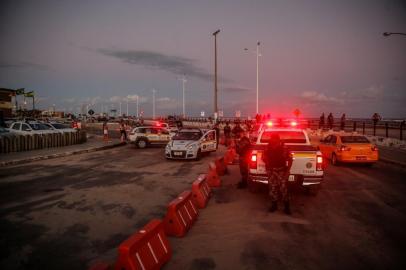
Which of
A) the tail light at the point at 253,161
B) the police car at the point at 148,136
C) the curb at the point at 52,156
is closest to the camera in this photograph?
the tail light at the point at 253,161

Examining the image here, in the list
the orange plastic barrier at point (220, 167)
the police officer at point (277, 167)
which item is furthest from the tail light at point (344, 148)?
the police officer at point (277, 167)

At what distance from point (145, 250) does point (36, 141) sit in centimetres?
1998

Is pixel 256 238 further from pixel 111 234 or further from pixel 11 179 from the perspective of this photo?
Answer: pixel 11 179

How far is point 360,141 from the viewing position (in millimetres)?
15195

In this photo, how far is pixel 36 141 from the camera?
849 inches

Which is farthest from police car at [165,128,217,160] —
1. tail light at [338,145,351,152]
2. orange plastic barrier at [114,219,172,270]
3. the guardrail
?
orange plastic barrier at [114,219,172,270]

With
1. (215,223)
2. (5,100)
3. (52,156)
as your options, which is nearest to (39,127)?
(52,156)

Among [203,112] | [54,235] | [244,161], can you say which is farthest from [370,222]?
[203,112]

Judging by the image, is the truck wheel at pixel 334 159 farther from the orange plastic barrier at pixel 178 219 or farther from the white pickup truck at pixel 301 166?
the orange plastic barrier at pixel 178 219

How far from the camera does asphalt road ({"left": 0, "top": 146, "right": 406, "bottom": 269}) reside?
16.6ft

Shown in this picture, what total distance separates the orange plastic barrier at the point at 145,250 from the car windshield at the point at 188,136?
12917mm

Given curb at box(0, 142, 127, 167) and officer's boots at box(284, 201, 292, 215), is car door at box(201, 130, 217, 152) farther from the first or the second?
officer's boots at box(284, 201, 292, 215)

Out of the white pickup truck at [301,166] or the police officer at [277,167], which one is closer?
the police officer at [277,167]

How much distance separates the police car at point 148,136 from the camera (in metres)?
24.0
